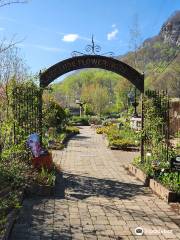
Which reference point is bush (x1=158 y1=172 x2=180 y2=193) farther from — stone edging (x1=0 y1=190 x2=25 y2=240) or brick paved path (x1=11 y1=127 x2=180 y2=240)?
stone edging (x1=0 y1=190 x2=25 y2=240)

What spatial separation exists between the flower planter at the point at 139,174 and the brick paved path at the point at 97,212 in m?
0.17

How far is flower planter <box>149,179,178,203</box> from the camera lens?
28.6 feet

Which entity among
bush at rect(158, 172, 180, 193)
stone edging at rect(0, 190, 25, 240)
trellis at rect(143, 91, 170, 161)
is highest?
trellis at rect(143, 91, 170, 161)

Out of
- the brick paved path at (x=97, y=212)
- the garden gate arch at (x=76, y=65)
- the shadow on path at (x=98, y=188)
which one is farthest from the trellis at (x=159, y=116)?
the shadow on path at (x=98, y=188)

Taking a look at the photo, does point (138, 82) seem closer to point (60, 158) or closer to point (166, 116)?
point (166, 116)

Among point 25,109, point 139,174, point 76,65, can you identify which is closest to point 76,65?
point 76,65

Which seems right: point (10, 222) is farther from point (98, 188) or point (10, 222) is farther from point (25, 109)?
point (25, 109)

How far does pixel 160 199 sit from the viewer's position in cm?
913

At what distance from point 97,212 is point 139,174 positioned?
412 centimetres

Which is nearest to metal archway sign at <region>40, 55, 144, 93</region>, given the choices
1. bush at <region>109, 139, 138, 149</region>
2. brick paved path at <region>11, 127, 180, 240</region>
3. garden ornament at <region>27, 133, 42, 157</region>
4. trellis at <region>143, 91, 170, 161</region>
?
trellis at <region>143, 91, 170, 161</region>

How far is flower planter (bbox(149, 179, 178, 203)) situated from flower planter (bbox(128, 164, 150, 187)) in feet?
1.46

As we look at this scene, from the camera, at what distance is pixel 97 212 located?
7867 millimetres

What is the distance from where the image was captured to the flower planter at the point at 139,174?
10.8 m

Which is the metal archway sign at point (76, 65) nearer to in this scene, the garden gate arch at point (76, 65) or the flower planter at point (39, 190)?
the garden gate arch at point (76, 65)
